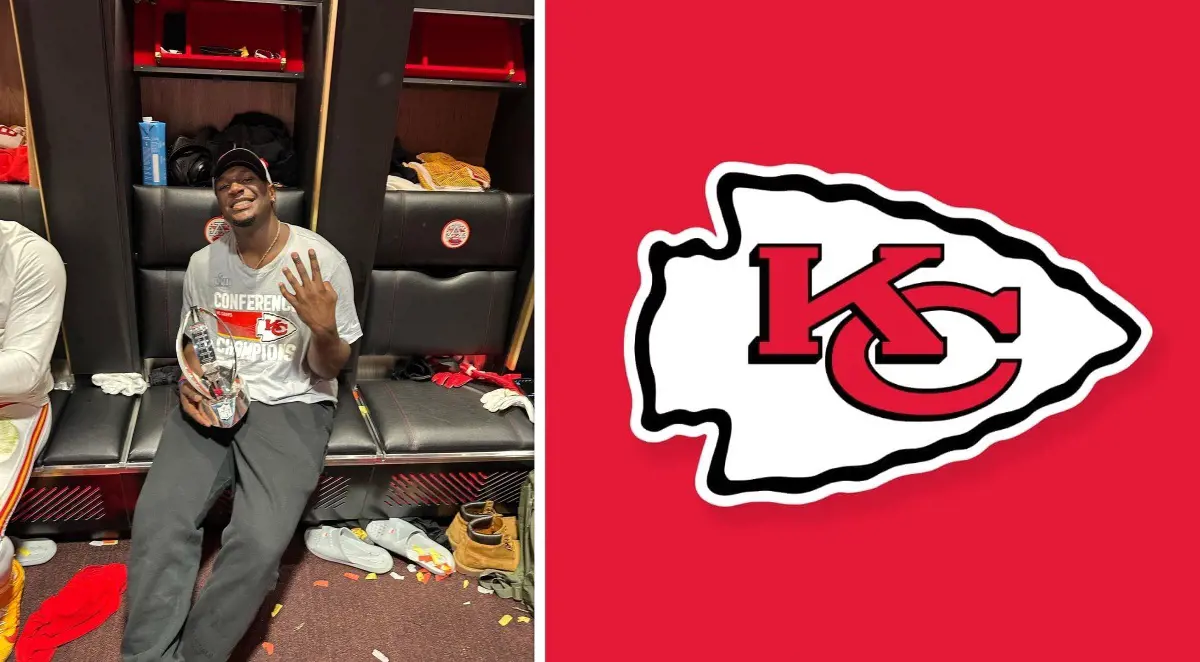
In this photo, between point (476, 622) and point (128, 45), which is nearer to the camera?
point (476, 622)

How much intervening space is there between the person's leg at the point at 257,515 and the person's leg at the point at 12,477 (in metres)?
0.48

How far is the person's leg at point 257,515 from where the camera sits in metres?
2.20

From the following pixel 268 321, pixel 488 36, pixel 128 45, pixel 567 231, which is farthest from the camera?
pixel 488 36

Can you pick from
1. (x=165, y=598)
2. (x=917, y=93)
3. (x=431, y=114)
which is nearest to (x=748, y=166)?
(x=917, y=93)

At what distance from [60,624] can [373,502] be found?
0.92m

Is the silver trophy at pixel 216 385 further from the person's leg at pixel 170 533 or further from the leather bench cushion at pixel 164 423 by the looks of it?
the leather bench cushion at pixel 164 423

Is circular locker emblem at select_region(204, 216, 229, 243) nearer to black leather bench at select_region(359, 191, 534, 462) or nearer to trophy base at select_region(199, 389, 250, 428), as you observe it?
black leather bench at select_region(359, 191, 534, 462)

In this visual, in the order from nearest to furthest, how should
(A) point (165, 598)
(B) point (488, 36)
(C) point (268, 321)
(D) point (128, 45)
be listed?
(A) point (165, 598), (C) point (268, 321), (D) point (128, 45), (B) point (488, 36)

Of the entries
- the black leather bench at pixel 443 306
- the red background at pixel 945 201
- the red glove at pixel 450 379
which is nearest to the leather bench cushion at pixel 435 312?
the black leather bench at pixel 443 306

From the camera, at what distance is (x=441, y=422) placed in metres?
3.02

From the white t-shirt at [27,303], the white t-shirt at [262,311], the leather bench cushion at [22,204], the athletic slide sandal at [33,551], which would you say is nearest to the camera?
the white t-shirt at [27,303]

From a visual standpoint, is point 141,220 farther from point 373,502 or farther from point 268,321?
point 373,502

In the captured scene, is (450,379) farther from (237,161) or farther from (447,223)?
(237,161)

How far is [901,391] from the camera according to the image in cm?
69
